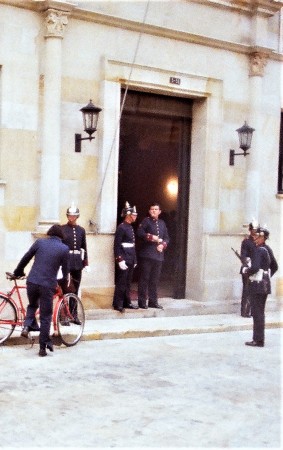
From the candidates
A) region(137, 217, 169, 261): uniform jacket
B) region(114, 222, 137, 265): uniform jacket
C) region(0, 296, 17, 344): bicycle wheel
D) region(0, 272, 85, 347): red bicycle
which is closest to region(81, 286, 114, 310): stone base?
region(114, 222, 137, 265): uniform jacket

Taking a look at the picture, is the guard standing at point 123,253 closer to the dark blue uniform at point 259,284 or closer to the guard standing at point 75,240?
the guard standing at point 75,240

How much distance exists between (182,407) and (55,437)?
163cm

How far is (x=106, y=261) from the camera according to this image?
522 inches

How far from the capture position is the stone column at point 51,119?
12.4 m

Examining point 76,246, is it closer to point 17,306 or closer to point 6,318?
point 17,306

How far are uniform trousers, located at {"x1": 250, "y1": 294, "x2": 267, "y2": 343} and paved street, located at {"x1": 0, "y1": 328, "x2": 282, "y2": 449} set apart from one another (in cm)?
35

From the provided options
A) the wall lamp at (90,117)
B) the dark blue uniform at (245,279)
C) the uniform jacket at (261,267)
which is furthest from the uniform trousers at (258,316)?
the wall lamp at (90,117)

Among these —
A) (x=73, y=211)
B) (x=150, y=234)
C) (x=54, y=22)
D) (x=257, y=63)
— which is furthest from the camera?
(x=257, y=63)


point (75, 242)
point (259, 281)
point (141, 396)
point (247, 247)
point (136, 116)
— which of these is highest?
point (136, 116)

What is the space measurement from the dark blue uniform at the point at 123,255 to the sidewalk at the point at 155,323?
31cm

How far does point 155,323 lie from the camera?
12664 millimetres

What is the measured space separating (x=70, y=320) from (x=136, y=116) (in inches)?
203

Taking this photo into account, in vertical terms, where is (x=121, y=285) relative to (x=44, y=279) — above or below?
below

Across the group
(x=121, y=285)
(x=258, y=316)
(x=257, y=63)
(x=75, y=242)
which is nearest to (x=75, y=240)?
(x=75, y=242)
